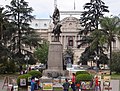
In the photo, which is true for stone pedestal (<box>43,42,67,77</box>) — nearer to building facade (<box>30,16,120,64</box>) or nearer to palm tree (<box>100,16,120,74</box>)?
palm tree (<box>100,16,120,74</box>)

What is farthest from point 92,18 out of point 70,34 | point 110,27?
point 70,34

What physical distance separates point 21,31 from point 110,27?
14.9 meters

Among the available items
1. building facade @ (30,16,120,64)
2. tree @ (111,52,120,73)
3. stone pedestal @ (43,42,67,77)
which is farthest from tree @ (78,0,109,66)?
building facade @ (30,16,120,64)

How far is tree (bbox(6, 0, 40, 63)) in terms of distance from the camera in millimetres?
55906

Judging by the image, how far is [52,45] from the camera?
34719mm

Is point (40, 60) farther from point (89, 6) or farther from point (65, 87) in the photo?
point (65, 87)

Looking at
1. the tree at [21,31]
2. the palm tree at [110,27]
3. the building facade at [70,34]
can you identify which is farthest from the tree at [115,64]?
the building facade at [70,34]

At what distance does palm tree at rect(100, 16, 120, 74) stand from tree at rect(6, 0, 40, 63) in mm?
11089

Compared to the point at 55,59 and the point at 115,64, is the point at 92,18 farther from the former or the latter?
the point at 55,59

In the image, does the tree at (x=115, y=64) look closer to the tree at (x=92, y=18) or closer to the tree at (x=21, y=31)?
the tree at (x=92, y=18)

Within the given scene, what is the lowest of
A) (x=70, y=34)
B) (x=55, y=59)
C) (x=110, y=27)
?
(x=70, y=34)

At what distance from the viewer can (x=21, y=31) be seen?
190ft

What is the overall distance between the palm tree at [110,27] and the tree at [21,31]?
11.1 metres

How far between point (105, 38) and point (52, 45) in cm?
2149
